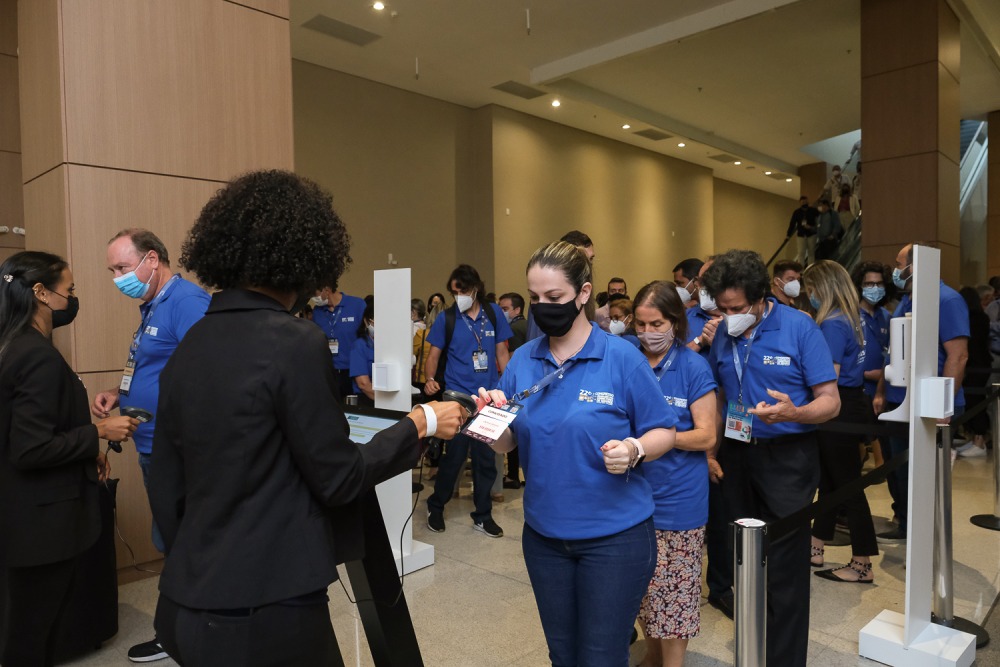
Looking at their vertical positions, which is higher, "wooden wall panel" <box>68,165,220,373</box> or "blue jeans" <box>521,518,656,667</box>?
"wooden wall panel" <box>68,165,220,373</box>

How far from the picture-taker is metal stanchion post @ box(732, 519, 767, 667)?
1.67m

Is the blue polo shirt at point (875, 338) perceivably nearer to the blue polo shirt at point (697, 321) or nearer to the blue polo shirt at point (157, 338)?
the blue polo shirt at point (697, 321)

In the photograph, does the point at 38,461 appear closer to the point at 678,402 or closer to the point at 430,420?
the point at 430,420

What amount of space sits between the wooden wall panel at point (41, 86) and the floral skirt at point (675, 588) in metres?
3.55

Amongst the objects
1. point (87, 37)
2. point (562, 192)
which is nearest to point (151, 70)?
point (87, 37)

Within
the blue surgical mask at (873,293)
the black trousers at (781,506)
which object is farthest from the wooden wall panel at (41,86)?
the blue surgical mask at (873,293)

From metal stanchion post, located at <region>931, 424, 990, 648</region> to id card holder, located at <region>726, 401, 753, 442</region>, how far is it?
88cm

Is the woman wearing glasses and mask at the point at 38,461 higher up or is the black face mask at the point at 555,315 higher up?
the black face mask at the point at 555,315

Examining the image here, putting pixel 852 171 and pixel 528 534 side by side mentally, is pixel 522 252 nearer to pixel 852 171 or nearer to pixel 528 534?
pixel 852 171

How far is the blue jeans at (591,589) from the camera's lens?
1.75 m

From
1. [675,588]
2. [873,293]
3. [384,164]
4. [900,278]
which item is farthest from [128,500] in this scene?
[384,164]

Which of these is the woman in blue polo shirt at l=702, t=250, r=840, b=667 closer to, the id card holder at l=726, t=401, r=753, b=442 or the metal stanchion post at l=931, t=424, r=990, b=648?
the id card holder at l=726, t=401, r=753, b=442

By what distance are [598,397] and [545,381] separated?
0.14 metres

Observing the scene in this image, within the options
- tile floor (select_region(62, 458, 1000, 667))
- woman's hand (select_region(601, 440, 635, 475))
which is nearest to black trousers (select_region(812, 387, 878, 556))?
tile floor (select_region(62, 458, 1000, 667))
